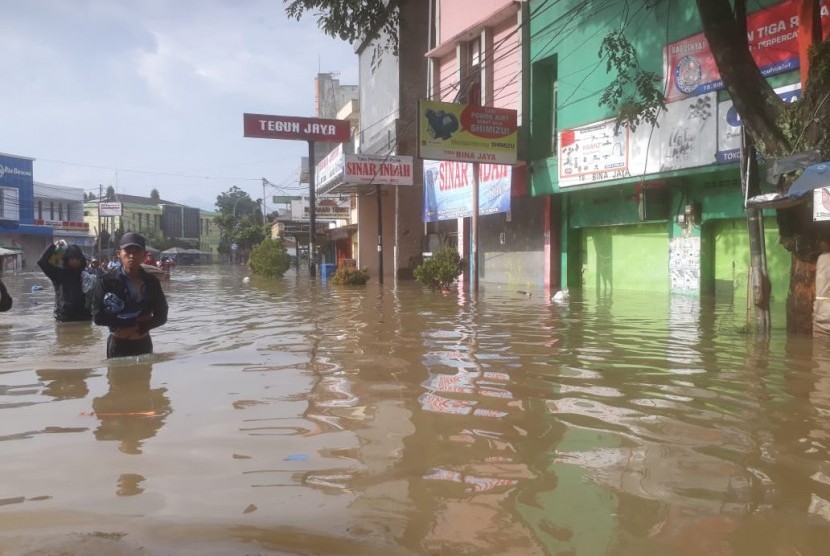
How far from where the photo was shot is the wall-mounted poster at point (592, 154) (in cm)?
1388

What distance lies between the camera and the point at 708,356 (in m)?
6.50

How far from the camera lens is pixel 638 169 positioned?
13.4 metres

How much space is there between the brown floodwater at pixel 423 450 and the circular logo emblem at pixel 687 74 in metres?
6.58

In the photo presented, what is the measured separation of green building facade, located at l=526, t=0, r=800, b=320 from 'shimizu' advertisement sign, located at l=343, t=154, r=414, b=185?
17.8 ft

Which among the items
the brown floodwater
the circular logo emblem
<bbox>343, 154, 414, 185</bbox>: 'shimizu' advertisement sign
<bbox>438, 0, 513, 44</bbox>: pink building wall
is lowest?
the brown floodwater

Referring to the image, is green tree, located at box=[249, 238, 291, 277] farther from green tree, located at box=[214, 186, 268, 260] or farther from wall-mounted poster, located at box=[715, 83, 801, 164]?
green tree, located at box=[214, 186, 268, 260]

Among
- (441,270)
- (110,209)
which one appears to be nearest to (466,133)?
(441,270)

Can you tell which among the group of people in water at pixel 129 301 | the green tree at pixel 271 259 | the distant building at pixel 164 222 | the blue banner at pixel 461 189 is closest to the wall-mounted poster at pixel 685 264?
the blue banner at pixel 461 189

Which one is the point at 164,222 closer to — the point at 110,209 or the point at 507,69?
the point at 110,209

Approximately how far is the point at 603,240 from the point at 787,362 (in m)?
10.8

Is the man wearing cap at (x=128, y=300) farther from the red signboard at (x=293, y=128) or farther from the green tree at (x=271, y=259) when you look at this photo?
the red signboard at (x=293, y=128)

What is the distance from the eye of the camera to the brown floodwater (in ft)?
8.45

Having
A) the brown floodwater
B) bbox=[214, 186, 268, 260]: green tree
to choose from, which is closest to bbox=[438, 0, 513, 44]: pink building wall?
the brown floodwater

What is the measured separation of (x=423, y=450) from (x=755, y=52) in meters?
10.7
